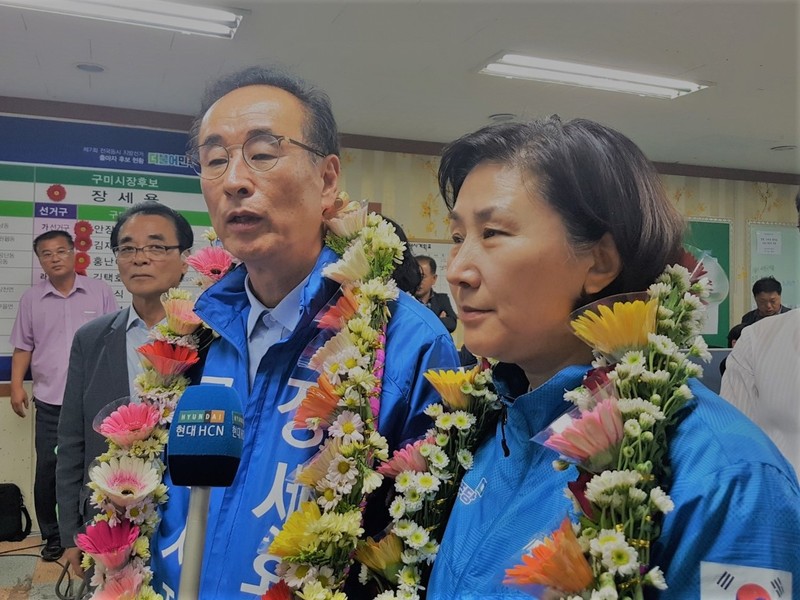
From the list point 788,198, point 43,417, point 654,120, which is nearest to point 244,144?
point 43,417

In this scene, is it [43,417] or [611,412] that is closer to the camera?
[611,412]

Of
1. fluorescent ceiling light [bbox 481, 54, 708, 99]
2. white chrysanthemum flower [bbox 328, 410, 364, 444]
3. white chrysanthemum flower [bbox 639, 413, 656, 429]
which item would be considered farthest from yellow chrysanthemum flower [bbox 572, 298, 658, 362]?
fluorescent ceiling light [bbox 481, 54, 708, 99]

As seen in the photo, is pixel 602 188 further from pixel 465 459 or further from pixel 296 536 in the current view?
pixel 296 536

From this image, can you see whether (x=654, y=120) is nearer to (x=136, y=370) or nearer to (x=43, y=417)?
(x=136, y=370)

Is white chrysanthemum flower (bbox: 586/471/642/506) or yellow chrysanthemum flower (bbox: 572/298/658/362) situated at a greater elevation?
yellow chrysanthemum flower (bbox: 572/298/658/362)

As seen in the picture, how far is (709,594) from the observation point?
0.65 m

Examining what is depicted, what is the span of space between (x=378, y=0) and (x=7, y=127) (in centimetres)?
279

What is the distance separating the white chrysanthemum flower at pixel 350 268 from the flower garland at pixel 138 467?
0.33 m

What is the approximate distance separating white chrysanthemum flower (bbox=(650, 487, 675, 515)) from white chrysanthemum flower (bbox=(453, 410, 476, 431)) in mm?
387

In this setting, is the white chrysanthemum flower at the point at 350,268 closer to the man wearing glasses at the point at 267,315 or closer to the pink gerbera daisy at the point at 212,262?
the man wearing glasses at the point at 267,315

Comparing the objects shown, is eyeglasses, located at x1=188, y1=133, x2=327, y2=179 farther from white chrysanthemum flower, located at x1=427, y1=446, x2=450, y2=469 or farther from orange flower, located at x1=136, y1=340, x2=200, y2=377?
white chrysanthemum flower, located at x1=427, y1=446, x2=450, y2=469

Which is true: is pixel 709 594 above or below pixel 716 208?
below

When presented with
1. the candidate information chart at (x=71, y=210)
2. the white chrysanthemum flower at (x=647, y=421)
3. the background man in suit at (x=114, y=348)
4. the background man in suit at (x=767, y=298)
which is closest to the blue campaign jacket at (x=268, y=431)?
the white chrysanthemum flower at (x=647, y=421)

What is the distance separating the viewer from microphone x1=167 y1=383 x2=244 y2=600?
0.70 metres
